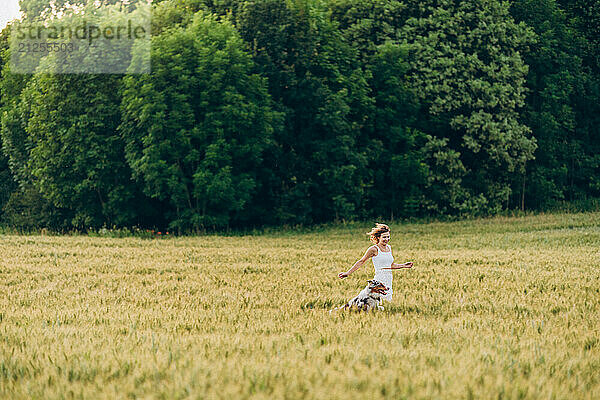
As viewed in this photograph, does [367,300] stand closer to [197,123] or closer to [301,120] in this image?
[197,123]

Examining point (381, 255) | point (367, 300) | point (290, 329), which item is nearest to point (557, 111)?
point (367, 300)

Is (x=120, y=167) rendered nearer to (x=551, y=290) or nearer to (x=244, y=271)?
(x=244, y=271)

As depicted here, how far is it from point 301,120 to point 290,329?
25532 mm

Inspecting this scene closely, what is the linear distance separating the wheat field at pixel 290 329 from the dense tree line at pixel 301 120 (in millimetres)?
12241

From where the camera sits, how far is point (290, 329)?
7.37 m

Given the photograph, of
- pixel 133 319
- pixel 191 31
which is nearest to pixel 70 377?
pixel 133 319

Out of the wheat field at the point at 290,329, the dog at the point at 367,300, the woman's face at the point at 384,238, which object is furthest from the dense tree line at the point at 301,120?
the woman's face at the point at 384,238

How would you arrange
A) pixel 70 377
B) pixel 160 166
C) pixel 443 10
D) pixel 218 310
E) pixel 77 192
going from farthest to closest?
pixel 443 10 < pixel 77 192 < pixel 160 166 < pixel 218 310 < pixel 70 377

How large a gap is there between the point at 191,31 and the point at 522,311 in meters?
23.5

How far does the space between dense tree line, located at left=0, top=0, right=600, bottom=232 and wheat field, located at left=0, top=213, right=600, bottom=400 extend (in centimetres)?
1224

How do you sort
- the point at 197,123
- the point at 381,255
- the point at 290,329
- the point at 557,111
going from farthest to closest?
the point at 557,111 < the point at 197,123 < the point at 381,255 < the point at 290,329

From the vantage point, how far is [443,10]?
3453 centimetres

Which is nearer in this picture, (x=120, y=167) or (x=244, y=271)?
(x=244, y=271)

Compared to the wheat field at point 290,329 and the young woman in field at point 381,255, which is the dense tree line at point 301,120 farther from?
the young woman in field at point 381,255
